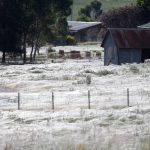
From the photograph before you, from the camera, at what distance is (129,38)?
6347 cm

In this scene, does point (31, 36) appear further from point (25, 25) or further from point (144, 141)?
point (144, 141)

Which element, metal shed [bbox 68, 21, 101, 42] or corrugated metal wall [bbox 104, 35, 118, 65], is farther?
metal shed [bbox 68, 21, 101, 42]

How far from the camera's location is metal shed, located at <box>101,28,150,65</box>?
62.9 m

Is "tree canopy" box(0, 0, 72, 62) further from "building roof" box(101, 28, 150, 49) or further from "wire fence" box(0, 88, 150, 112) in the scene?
"wire fence" box(0, 88, 150, 112)

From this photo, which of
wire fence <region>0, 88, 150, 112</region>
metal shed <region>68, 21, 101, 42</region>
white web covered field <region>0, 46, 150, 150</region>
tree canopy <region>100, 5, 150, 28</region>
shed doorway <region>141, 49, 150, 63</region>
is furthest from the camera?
metal shed <region>68, 21, 101, 42</region>

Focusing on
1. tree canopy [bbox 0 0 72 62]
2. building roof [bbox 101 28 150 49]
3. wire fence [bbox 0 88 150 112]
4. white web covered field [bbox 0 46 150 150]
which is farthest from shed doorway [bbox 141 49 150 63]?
wire fence [bbox 0 88 150 112]

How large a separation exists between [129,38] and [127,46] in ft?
3.87

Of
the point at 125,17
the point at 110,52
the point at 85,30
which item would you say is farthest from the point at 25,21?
the point at 85,30

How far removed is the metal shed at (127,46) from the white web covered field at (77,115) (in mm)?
16970

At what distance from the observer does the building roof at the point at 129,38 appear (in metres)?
62.9

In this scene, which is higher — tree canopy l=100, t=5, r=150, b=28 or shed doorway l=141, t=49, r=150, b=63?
tree canopy l=100, t=5, r=150, b=28

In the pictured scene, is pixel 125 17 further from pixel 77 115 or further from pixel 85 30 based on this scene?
pixel 77 115

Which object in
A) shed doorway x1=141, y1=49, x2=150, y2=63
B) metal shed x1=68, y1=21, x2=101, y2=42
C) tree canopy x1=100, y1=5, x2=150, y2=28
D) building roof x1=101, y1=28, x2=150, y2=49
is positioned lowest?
shed doorway x1=141, y1=49, x2=150, y2=63

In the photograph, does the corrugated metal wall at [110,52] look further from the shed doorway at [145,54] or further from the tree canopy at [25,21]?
the tree canopy at [25,21]
